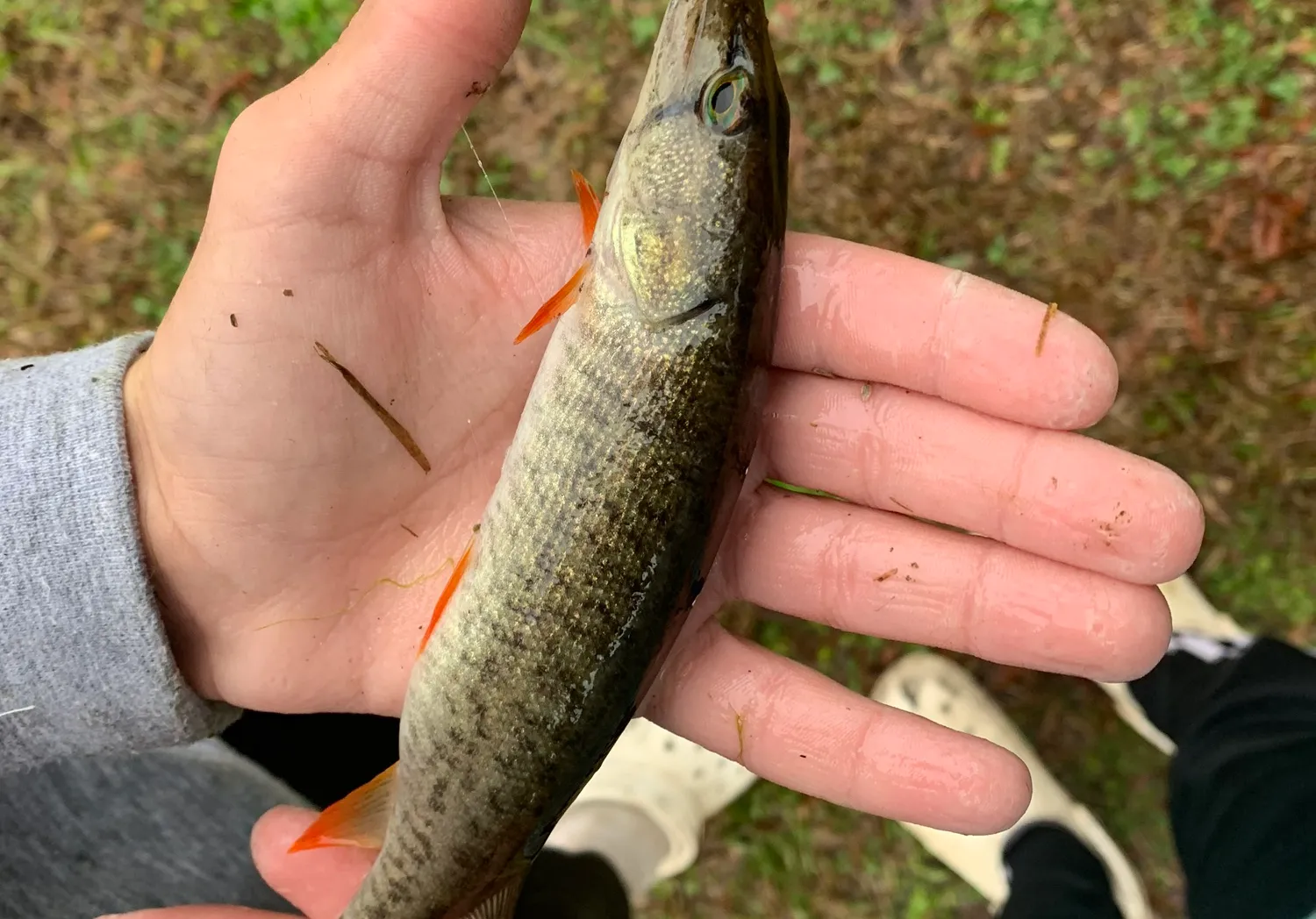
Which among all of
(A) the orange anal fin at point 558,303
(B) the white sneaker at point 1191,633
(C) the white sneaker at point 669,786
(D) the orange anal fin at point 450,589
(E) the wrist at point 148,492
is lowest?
(C) the white sneaker at point 669,786

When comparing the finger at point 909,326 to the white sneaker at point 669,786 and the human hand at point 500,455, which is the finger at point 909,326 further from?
the white sneaker at point 669,786

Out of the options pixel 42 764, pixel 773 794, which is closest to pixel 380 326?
pixel 42 764

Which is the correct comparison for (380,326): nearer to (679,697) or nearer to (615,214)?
(615,214)

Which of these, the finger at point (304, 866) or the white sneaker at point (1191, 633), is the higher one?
the finger at point (304, 866)

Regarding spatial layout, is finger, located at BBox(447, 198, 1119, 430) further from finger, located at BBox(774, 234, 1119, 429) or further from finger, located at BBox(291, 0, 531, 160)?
finger, located at BBox(291, 0, 531, 160)

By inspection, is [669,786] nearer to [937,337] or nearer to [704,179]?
[937,337]

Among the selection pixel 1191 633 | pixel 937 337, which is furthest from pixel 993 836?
pixel 937 337

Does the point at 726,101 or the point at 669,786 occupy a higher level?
the point at 726,101

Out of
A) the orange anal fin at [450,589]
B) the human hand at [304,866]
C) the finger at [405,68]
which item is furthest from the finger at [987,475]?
the human hand at [304,866]
